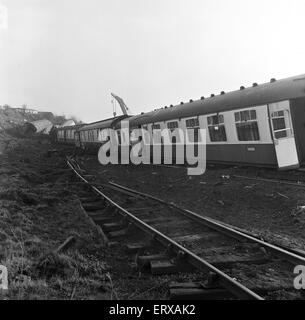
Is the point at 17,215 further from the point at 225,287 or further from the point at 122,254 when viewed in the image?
the point at 225,287

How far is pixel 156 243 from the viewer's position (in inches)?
320

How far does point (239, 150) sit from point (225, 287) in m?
12.1

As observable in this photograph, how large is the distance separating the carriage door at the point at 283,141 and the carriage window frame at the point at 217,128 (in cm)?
339

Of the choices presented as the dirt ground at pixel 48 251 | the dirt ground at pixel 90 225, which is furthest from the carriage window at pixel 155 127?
the dirt ground at pixel 48 251

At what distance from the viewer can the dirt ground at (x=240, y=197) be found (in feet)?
30.7

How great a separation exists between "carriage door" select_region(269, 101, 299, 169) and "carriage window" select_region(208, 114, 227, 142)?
342 centimetres

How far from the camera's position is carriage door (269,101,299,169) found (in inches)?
577

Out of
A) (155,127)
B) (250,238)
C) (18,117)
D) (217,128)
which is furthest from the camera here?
(18,117)

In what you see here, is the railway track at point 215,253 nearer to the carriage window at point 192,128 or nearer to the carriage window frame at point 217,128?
the carriage window frame at point 217,128

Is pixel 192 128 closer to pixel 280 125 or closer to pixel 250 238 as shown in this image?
pixel 280 125

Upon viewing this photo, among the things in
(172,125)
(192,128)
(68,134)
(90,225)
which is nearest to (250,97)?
(192,128)

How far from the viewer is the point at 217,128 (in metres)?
18.6

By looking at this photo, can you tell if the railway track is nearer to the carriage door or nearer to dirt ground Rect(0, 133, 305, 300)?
dirt ground Rect(0, 133, 305, 300)

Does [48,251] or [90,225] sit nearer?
[48,251]
